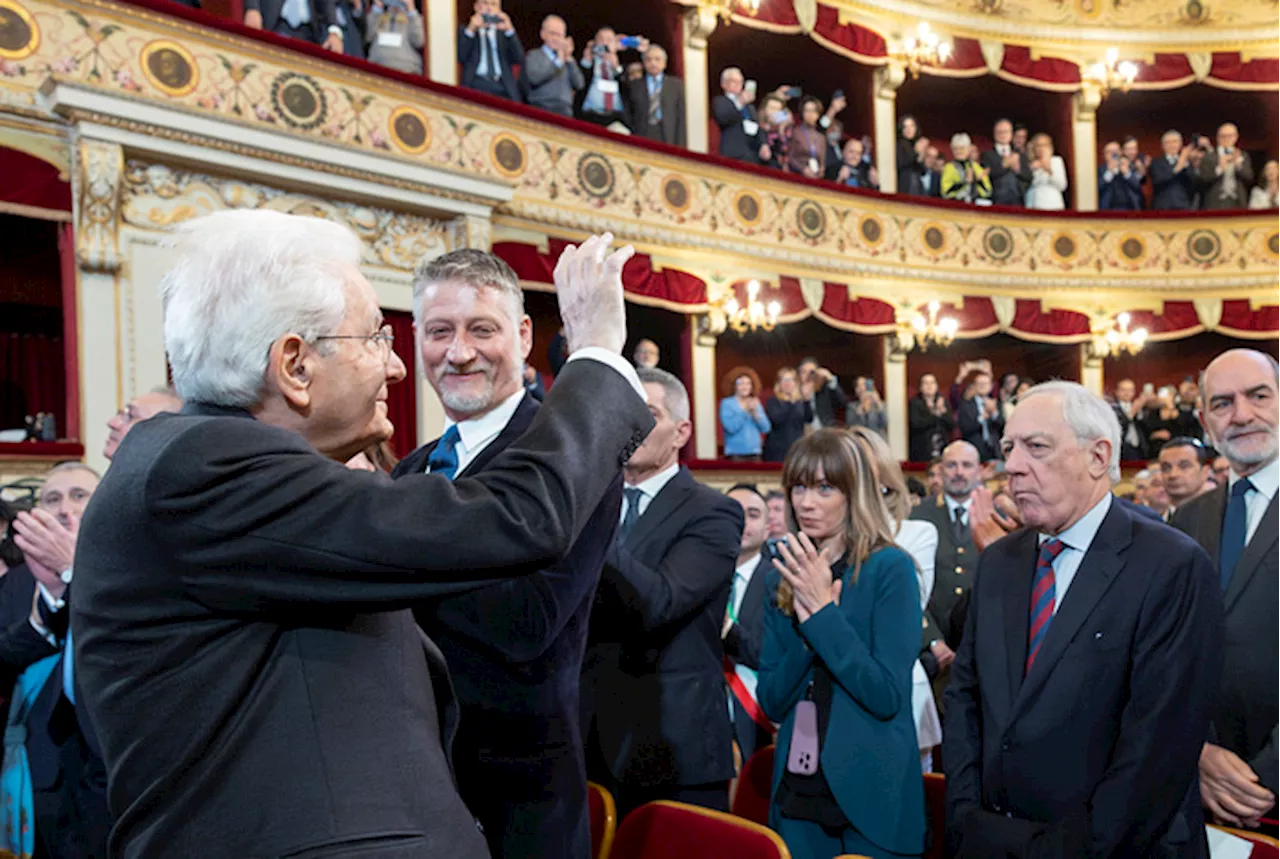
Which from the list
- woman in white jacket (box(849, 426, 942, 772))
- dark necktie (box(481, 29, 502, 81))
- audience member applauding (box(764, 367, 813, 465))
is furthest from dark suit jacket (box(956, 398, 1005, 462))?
woman in white jacket (box(849, 426, 942, 772))

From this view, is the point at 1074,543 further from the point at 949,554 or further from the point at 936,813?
the point at 949,554

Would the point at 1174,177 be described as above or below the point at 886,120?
below

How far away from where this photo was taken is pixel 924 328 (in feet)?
36.3

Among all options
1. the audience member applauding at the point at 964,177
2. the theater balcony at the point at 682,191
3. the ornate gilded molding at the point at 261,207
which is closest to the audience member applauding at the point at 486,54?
the theater balcony at the point at 682,191

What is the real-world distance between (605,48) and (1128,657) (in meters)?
8.27

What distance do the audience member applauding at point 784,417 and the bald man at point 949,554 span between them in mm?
3780

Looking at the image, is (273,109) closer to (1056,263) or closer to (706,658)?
(706,658)

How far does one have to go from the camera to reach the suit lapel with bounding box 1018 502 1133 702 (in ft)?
6.16

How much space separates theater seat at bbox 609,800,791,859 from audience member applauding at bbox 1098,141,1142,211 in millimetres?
12585

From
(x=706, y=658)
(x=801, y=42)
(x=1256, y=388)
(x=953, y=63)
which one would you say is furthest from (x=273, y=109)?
(x=953, y=63)

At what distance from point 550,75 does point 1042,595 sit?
24.1 feet

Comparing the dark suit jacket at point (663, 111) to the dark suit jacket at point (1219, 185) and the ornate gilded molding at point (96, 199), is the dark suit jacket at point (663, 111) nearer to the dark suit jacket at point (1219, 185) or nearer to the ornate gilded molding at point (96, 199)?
the ornate gilded molding at point (96, 199)

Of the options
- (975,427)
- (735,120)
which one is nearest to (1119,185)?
(975,427)

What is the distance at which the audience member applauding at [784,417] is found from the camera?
30.7 feet
